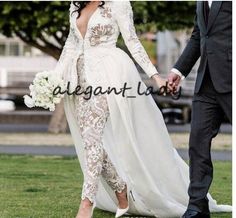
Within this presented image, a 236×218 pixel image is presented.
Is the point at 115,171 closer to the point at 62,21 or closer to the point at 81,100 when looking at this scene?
the point at 81,100

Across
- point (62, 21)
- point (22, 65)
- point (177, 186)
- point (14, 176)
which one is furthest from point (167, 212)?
point (22, 65)

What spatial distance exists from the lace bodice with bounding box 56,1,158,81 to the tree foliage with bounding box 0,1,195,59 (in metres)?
13.0

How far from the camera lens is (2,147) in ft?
58.9

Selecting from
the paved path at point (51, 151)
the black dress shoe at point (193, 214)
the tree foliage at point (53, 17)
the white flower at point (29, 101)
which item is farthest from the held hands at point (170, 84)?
the tree foliage at point (53, 17)

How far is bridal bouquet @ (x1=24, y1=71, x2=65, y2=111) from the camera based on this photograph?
23.9ft

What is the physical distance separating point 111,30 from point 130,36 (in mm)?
163

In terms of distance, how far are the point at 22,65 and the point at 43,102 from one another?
42987 mm

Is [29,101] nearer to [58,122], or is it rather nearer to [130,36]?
[130,36]

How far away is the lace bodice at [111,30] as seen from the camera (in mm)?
7168

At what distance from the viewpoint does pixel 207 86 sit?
22.4 feet

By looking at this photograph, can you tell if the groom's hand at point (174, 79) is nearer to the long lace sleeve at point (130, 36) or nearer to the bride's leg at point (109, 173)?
the long lace sleeve at point (130, 36)

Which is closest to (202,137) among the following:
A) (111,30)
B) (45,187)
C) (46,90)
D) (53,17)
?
(111,30)

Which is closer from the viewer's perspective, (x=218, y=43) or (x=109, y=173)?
(x=218, y=43)

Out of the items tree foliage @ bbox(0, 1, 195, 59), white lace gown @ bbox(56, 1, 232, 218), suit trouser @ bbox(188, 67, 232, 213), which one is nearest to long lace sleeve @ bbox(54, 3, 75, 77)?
white lace gown @ bbox(56, 1, 232, 218)
